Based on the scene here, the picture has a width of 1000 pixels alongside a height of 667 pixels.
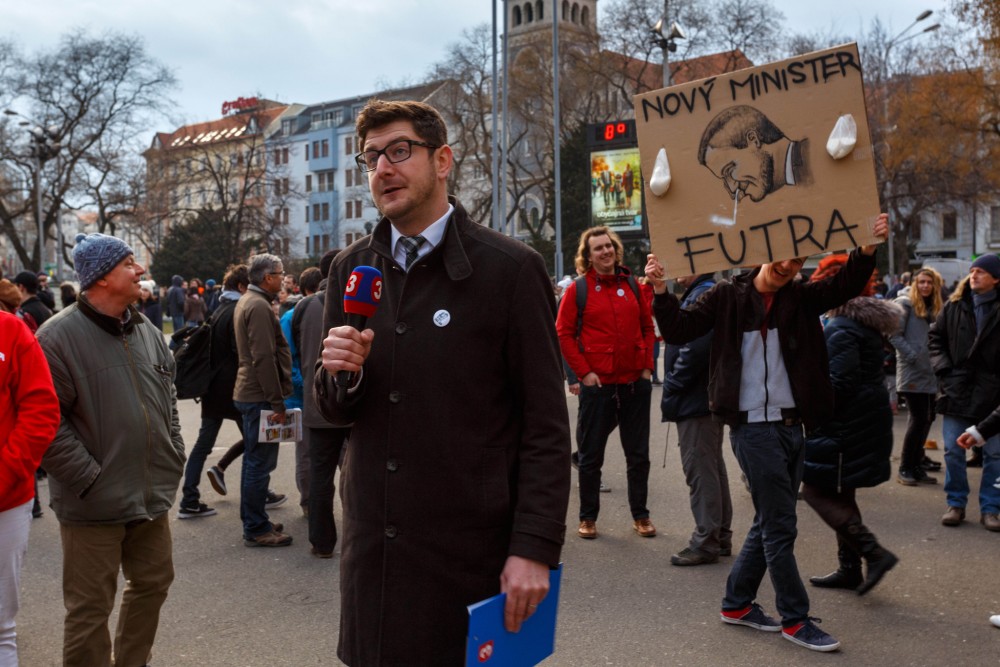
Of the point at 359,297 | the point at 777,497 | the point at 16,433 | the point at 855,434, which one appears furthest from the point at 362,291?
the point at 855,434

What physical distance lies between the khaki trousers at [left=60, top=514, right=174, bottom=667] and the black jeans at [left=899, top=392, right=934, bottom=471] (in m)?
6.52

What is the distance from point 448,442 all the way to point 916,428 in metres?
7.11

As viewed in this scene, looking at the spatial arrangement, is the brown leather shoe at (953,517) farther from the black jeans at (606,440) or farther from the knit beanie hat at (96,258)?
the knit beanie hat at (96,258)

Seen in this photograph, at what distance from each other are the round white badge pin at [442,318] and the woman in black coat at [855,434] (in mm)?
3693

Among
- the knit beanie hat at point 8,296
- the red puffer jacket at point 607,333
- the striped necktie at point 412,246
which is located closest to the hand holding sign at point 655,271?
the striped necktie at point 412,246

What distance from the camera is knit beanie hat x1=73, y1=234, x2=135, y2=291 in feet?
13.9

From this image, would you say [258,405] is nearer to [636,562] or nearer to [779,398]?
[636,562]

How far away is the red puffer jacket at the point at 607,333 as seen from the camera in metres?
7.00

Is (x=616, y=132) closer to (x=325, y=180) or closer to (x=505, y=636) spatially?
(x=505, y=636)

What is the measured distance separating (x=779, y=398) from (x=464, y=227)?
2.70 metres

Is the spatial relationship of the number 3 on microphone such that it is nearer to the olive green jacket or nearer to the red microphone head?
the red microphone head

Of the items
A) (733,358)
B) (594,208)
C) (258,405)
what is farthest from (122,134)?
(733,358)

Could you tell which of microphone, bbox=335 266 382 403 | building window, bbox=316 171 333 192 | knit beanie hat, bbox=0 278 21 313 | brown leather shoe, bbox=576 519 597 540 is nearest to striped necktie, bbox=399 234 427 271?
microphone, bbox=335 266 382 403

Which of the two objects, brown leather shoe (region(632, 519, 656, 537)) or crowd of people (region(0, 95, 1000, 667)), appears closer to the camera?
crowd of people (region(0, 95, 1000, 667))
